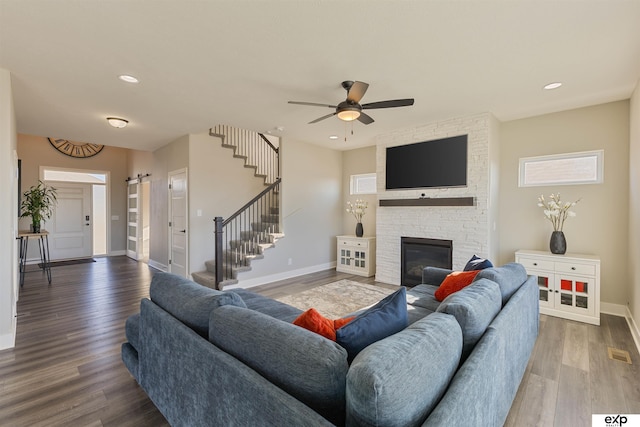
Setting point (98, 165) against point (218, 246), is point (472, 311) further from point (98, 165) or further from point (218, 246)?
point (98, 165)

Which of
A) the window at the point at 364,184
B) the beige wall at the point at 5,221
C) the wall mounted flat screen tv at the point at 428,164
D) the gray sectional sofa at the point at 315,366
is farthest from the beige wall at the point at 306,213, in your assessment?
the gray sectional sofa at the point at 315,366

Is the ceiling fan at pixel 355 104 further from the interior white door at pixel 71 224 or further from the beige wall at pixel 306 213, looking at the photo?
the interior white door at pixel 71 224

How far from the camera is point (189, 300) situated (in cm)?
173

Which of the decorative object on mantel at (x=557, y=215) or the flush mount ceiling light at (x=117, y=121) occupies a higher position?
the flush mount ceiling light at (x=117, y=121)

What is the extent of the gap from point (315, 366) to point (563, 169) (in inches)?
188

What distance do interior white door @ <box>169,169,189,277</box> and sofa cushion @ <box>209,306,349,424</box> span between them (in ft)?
14.8

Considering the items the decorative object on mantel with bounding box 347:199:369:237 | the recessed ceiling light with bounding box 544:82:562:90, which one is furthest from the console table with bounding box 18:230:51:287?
the recessed ceiling light with bounding box 544:82:562:90

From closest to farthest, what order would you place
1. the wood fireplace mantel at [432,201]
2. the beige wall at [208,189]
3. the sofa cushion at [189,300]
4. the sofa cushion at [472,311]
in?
1. the sofa cushion at [472,311]
2. the sofa cushion at [189,300]
3. the wood fireplace mantel at [432,201]
4. the beige wall at [208,189]

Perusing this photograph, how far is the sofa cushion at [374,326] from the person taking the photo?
1.25 metres

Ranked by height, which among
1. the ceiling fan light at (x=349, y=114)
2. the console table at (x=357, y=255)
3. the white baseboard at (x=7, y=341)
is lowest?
the white baseboard at (x=7, y=341)

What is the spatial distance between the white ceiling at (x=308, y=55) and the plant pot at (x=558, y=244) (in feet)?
5.69

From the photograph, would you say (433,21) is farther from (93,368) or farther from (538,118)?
(93,368)

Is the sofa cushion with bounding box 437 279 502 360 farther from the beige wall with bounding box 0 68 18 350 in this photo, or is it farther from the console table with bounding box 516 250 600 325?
the beige wall with bounding box 0 68 18 350

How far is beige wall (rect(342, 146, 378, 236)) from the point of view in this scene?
6.46 metres
